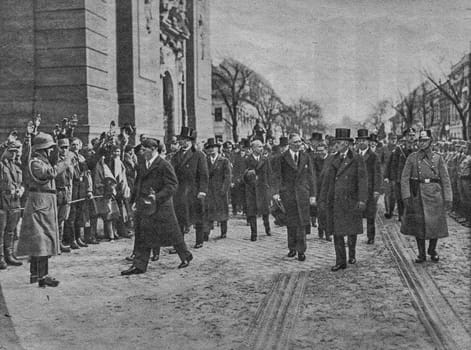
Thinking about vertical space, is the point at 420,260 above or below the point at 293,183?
below

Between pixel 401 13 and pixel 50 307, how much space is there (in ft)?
21.9

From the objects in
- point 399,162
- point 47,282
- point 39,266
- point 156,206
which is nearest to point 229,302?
point 156,206

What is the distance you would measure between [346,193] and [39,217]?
14.5ft

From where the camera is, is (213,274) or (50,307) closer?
(50,307)

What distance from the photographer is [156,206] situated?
8531mm

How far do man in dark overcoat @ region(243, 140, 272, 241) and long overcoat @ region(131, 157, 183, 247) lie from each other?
3.34 m

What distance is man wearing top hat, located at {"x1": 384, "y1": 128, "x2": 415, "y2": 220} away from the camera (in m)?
13.7

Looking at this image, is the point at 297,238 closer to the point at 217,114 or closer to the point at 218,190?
the point at 218,190

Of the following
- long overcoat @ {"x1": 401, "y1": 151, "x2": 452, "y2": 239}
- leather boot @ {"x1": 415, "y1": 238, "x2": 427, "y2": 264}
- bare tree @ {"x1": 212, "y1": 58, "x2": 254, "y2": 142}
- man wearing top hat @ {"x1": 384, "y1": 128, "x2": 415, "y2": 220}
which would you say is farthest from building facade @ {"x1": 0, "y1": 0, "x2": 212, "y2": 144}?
bare tree @ {"x1": 212, "y1": 58, "x2": 254, "y2": 142}

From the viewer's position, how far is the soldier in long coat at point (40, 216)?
7543 millimetres

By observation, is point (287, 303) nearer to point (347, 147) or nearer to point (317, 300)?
point (317, 300)

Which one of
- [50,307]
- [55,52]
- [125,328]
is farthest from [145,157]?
[55,52]

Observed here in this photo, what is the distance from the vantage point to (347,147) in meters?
8.95

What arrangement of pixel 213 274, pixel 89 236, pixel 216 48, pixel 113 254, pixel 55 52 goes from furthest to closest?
1. pixel 216 48
2. pixel 55 52
3. pixel 89 236
4. pixel 113 254
5. pixel 213 274
